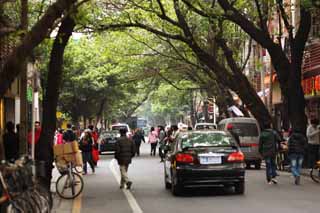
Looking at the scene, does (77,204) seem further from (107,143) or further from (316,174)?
(107,143)

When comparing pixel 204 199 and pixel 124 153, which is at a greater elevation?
pixel 124 153

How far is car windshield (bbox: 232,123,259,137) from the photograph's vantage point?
2588cm

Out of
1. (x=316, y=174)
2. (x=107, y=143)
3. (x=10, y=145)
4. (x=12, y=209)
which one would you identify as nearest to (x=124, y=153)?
(x=10, y=145)

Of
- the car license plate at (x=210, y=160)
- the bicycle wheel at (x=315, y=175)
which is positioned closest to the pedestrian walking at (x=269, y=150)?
the bicycle wheel at (x=315, y=175)

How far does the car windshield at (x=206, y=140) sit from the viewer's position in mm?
15566

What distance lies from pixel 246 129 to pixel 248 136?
0.35 metres

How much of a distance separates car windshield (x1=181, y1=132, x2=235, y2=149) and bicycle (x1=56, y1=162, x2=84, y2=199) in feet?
8.52

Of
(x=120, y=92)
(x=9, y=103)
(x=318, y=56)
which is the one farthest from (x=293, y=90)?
(x=120, y=92)

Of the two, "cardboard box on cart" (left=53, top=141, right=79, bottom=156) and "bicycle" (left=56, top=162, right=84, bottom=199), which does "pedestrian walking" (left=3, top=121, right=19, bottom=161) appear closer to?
"cardboard box on cart" (left=53, top=141, right=79, bottom=156)

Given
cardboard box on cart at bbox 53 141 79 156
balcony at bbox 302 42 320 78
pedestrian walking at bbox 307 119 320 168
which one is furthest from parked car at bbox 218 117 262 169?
A: cardboard box on cart at bbox 53 141 79 156

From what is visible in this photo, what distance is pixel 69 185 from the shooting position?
1534 centimetres

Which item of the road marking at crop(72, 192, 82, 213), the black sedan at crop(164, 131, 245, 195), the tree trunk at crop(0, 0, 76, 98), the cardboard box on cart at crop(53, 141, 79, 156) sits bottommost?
the road marking at crop(72, 192, 82, 213)

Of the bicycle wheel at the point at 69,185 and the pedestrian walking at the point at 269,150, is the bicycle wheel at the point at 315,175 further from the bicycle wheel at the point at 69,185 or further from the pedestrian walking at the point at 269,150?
the bicycle wheel at the point at 69,185

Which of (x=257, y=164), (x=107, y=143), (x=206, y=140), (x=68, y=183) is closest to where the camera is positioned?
(x=68, y=183)
